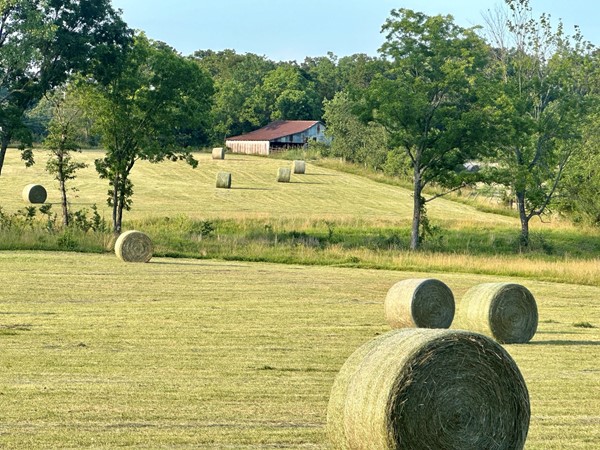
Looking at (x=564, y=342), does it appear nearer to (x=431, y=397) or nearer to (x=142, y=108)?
(x=431, y=397)

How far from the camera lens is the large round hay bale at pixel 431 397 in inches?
416

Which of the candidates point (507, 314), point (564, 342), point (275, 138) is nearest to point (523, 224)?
point (564, 342)

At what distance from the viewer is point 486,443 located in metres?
10.7

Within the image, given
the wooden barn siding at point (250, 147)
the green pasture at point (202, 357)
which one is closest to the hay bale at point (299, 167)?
the wooden barn siding at point (250, 147)

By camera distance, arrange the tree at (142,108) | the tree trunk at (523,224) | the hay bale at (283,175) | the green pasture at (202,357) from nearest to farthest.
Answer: the green pasture at (202,357) < the tree at (142,108) < the tree trunk at (523,224) < the hay bale at (283,175)

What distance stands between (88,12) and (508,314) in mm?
34506

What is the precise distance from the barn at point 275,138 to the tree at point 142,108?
6294cm

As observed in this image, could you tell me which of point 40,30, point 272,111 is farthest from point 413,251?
point 272,111

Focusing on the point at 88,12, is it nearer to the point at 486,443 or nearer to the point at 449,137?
the point at 449,137

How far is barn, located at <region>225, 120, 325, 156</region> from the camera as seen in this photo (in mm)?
123000

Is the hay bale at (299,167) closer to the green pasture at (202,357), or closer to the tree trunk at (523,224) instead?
the tree trunk at (523,224)

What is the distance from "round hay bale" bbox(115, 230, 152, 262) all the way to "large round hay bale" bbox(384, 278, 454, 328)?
16.7m

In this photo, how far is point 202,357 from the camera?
62.1 ft

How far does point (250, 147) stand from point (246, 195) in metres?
50.3
